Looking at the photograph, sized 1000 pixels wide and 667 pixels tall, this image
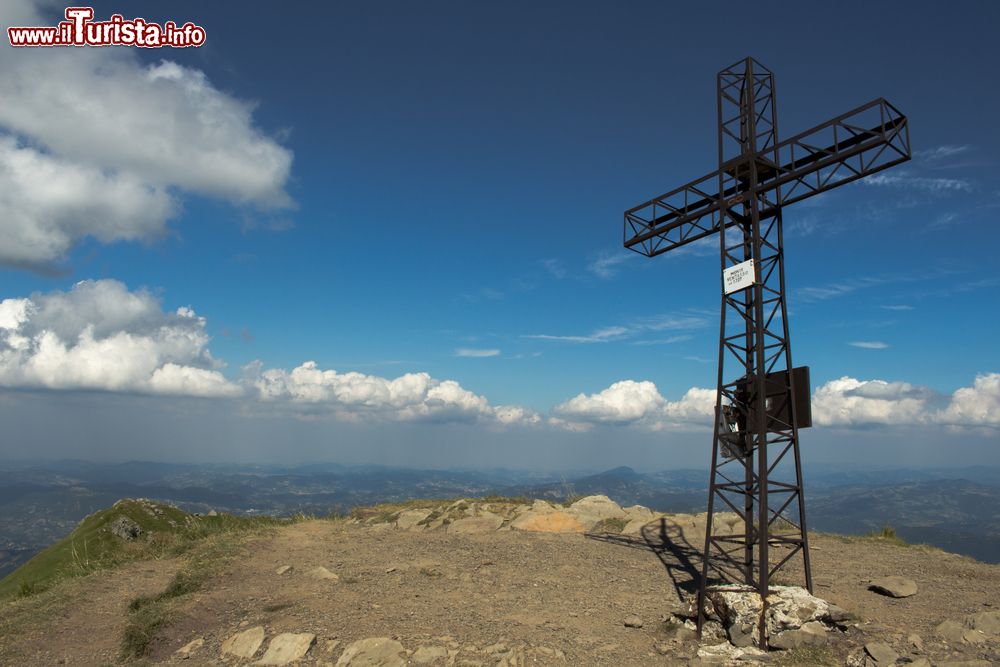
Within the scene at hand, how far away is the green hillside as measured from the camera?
55.5 feet

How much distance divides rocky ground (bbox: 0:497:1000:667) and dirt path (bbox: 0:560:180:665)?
49 millimetres

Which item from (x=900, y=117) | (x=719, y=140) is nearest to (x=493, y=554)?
(x=719, y=140)

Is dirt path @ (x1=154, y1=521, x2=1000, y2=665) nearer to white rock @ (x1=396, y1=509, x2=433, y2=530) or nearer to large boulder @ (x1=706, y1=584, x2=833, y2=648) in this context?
large boulder @ (x1=706, y1=584, x2=833, y2=648)

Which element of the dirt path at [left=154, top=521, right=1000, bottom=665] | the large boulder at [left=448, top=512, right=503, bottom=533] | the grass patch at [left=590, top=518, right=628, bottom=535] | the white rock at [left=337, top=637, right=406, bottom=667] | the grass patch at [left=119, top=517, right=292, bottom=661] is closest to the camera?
the white rock at [left=337, top=637, right=406, bottom=667]

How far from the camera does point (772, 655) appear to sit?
34.1ft

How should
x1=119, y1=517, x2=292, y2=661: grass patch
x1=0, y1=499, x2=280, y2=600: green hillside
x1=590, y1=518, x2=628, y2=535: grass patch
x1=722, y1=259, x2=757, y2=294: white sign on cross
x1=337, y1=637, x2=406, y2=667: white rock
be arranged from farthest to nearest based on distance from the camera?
x1=590, y1=518, x2=628, y2=535: grass patch < x1=0, y1=499, x2=280, y2=600: green hillside < x1=722, y1=259, x2=757, y2=294: white sign on cross < x1=119, y1=517, x2=292, y2=661: grass patch < x1=337, y1=637, x2=406, y2=667: white rock

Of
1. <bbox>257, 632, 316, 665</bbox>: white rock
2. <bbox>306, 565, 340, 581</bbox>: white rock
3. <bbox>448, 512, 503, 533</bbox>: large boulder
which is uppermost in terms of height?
<bbox>257, 632, 316, 665</bbox>: white rock

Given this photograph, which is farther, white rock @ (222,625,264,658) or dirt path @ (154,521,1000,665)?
dirt path @ (154,521,1000,665)

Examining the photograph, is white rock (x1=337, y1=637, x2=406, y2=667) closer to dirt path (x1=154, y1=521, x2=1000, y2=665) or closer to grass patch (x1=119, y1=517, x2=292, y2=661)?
dirt path (x1=154, y1=521, x2=1000, y2=665)

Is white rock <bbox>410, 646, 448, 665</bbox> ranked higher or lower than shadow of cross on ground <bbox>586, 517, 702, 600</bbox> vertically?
higher

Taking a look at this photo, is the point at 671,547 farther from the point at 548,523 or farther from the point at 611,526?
the point at 548,523

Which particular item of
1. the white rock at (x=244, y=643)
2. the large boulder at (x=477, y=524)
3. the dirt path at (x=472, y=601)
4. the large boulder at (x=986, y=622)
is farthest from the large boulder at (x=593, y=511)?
the white rock at (x=244, y=643)

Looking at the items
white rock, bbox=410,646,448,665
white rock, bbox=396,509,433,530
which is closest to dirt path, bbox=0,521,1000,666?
white rock, bbox=410,646,448,665

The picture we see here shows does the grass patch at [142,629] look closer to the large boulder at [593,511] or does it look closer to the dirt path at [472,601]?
the dirt path at [472,601]
